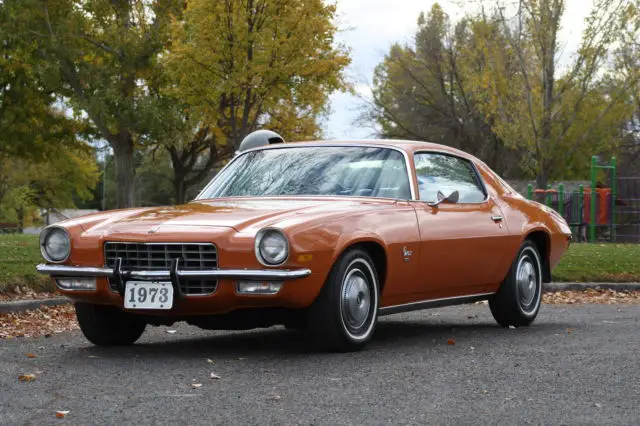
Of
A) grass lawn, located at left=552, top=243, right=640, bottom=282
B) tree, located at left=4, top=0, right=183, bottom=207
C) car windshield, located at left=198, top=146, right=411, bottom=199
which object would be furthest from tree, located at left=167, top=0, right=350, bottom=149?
car windshield, located at left=198, top=146, right=411, bottom=199

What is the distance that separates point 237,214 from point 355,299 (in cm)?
92

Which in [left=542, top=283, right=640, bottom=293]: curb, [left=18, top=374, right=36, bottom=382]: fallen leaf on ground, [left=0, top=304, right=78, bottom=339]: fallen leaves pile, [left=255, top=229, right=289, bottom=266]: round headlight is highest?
[left=255, top=229, right=289, bottom=266]: round headlight

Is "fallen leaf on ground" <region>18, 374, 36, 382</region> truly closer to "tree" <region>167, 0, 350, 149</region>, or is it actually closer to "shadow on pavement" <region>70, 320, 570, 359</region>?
"shadow on pavement" <region>70, 320, 570, 359</region>

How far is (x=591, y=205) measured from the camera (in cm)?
3142

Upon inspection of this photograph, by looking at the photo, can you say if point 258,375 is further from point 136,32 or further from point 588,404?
point 136,32


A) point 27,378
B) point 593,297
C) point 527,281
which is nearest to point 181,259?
point 27,378

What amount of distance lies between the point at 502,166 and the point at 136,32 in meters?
32.8

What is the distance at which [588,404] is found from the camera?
5125 mm

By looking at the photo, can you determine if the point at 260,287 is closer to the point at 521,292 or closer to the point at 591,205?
the point at 521,292

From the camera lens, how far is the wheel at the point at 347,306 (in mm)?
6629

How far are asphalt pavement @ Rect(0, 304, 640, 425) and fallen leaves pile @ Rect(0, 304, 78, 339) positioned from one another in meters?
0.60

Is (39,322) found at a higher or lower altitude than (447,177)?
lower

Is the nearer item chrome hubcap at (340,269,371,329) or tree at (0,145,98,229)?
chrome hubcap at (340,269,371,329)

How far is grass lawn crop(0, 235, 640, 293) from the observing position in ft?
38.3
